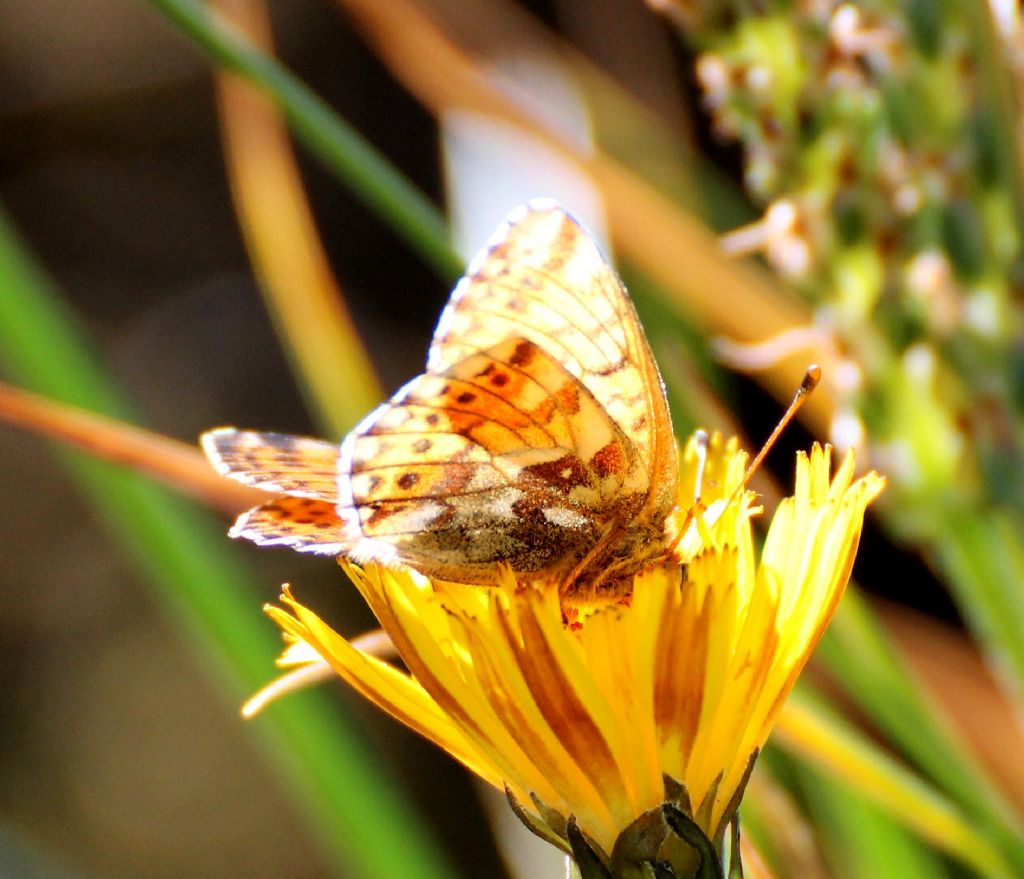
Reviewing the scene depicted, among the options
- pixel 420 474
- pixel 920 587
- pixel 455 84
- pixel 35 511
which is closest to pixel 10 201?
pixel 35 511

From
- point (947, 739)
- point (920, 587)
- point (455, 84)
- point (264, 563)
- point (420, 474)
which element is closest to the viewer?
point (420, 474)

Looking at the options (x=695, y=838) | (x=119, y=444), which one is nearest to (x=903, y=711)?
(x=695, y=838)

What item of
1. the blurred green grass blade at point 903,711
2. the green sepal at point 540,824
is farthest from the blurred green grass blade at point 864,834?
the green sepal at point 540,824

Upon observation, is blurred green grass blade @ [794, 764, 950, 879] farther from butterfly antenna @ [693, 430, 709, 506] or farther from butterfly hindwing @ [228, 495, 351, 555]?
butterfly hindwing @ [228, 495, 351, 555]

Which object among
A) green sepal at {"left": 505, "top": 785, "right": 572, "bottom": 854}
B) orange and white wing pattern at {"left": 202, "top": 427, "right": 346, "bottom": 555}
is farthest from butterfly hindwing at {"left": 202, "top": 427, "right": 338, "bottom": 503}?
green sepal at {"left": 505, "top": 785, "right": 572, "bottom": 854}

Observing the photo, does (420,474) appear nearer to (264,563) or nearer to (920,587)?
(920,587)

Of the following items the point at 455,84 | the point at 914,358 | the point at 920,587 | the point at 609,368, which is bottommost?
the point at 920,587
